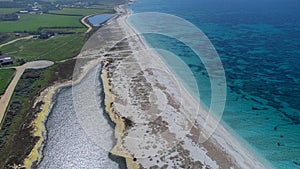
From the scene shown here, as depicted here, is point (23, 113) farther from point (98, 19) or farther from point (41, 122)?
point (98, 19)

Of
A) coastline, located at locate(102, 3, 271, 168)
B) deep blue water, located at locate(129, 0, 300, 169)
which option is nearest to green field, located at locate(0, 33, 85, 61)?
deep blue water, located at locate(129, 0, 300, 169)

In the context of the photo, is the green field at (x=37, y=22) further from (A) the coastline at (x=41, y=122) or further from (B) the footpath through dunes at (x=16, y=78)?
(A) the coastline at (x=41, y=122)

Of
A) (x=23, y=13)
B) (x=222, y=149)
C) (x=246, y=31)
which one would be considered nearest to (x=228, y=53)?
(x=246, y=31)

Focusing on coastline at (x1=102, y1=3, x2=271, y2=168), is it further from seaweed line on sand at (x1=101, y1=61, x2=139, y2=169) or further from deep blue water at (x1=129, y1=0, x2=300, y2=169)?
deep blue water at (x1=129, y1=0, x2=300, y2=169)

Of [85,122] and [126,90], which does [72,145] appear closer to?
[85,122]

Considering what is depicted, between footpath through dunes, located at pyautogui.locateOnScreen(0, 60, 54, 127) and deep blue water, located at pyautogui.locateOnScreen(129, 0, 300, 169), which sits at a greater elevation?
footpath through dunes, located at pyautogui.locateOnScreen(0, 60, 54, 127)

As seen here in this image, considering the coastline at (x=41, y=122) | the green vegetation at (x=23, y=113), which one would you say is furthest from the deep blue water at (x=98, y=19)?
the coastline at (x=41, y=122)
